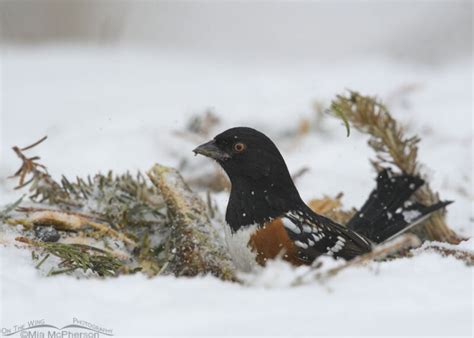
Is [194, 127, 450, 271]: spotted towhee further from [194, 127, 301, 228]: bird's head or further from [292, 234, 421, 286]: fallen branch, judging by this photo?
[292, 234, 421, 286]: fallen branch

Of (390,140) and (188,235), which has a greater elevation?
(390,140)

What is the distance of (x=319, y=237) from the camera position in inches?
121

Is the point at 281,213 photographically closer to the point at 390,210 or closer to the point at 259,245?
the point at 259,245

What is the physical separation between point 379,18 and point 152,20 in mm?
3545

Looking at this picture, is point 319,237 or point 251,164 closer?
point 319,237

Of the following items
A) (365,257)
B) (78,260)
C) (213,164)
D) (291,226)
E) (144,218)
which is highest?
(213,164)

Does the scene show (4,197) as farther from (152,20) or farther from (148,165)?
(152,20)

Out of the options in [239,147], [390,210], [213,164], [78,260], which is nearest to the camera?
[78,260]

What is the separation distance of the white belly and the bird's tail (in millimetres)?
802

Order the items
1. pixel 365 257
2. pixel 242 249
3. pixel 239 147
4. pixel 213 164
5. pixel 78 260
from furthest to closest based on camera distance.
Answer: pixel 213 164
pixel 239 147
pixel 242 249
pixel 78 260
pixel 365 257

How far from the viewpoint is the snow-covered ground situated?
1.87 m

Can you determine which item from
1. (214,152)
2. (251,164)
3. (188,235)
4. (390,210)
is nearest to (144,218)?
(188,235)

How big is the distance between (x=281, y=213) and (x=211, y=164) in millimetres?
1672

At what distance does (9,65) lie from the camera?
25.0 ft
